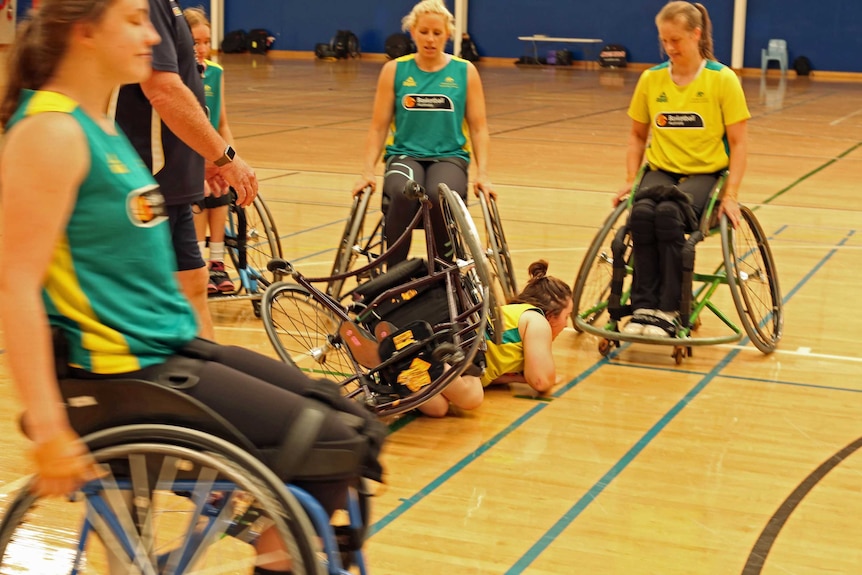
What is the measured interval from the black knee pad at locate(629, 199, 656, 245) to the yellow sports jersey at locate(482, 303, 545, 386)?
61 cm

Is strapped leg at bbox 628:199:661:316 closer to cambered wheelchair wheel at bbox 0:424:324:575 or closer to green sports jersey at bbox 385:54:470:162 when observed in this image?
green sports jersey at bbox 385:54:470:162

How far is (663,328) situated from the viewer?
411cm

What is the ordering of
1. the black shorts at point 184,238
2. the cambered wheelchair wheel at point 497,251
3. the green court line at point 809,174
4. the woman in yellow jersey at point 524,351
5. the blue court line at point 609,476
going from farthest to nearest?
the green court line at point 809,174
the cambered wheelchair wheel at point 497,251
the woman in yellow jersey at point 524,351
the black shorts at point 184,238
the blue court line at point 609,476

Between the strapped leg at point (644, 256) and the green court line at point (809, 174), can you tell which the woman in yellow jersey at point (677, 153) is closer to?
the strapped leg at point (644, 256)

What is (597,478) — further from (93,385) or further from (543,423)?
(93,385)

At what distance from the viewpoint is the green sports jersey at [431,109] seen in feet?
15.2

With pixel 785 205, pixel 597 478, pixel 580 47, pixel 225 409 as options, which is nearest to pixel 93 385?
pixel 225 409

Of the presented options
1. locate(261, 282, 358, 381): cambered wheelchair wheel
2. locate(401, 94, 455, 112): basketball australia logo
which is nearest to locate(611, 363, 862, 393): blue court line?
locate(261, 282, 358, 381): cambered wheelchair wheel

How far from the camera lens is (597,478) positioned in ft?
10.0

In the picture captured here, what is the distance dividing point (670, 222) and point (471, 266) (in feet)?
2.89

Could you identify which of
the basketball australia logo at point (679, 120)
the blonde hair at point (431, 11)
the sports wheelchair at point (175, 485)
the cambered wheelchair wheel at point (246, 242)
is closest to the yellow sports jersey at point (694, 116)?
the basketball australia logo at point (679, 120)

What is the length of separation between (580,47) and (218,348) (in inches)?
734

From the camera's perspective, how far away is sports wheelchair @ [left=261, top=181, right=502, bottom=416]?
129 inches

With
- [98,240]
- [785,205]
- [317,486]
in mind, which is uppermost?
[98,240]
